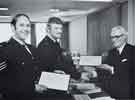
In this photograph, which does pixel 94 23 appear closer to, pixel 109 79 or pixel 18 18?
pixel 109 79

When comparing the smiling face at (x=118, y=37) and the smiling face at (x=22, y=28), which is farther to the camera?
the smiling face at (x=118, y=37)

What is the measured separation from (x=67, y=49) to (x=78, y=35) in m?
0.14

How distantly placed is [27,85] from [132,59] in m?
0.85

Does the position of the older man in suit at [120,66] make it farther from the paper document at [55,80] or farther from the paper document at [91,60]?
the paper document at [55,80]

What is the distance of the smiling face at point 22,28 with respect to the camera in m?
1.80

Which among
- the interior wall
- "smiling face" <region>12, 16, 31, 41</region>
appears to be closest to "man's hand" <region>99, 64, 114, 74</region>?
the interior wall

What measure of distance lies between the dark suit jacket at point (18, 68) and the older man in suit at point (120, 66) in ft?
1.86

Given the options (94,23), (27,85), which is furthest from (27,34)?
(94,23)

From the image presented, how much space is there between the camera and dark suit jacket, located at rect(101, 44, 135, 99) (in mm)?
1926

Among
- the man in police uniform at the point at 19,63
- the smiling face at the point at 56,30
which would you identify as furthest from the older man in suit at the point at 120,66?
the man in police uniform at the point at 19,63

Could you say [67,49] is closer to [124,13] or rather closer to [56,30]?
[56,30]

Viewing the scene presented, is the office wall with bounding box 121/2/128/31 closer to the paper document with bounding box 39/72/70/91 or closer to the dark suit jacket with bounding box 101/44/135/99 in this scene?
the dark suit jacket with bounding box 101/44/135/99

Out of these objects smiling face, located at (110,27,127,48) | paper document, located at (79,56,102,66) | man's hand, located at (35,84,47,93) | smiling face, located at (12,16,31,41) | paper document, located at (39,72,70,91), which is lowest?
man's hand, located at (35,84,47,93)

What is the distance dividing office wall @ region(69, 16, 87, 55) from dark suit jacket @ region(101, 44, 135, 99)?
23 cm
